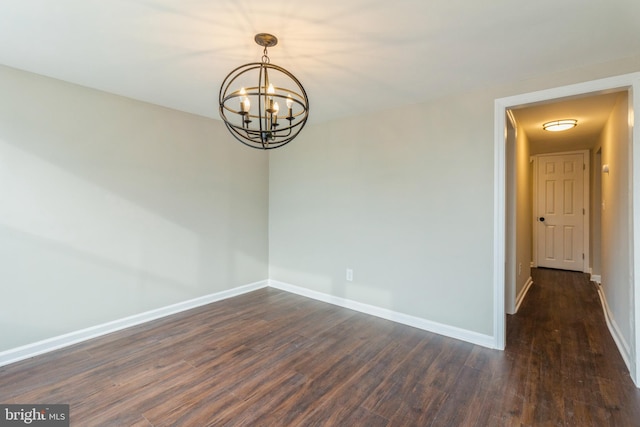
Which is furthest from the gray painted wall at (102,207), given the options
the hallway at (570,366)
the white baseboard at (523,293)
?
the white baseboard at (523,293)

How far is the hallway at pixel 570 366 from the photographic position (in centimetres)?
177

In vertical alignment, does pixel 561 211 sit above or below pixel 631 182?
below

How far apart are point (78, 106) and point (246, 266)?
2.49 m

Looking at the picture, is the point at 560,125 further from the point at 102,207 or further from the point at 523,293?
the point at 102,207

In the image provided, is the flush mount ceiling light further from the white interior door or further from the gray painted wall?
the gray painted wall

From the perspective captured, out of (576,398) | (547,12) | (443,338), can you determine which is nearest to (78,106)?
(547,12)

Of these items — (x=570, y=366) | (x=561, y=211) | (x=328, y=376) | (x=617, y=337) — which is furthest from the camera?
(x=561, y=211)

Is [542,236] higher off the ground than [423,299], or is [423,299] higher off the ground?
[542,236]

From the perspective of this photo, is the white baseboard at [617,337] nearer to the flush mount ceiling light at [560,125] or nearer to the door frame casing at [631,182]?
the door frame casing at [631,182]

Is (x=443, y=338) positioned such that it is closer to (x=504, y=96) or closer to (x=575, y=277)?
(x=504, y=96)

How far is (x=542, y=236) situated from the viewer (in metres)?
5.78

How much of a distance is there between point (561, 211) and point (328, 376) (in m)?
5.68

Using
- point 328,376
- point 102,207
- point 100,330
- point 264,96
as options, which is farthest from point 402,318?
point 102,207

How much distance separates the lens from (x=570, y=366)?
7.44 ft
